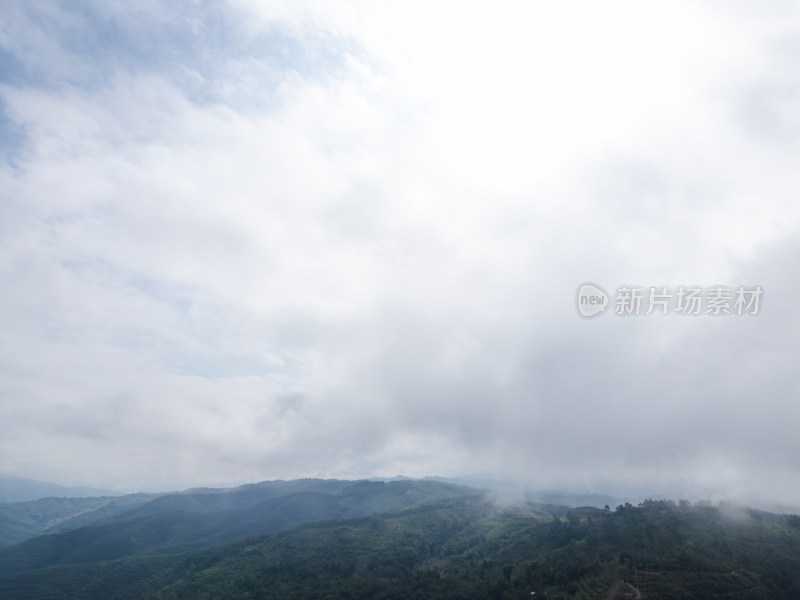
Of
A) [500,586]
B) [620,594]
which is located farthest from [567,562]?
[620,594]

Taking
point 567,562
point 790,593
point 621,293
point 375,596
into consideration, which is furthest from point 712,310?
point 375,596

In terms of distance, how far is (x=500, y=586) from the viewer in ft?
577

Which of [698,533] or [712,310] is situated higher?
[712,310]

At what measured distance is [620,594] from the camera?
474 ft

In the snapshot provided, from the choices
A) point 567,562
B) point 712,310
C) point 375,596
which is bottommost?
point 375,596

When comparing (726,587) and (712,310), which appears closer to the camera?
(712,310)

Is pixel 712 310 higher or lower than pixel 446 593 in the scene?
higher

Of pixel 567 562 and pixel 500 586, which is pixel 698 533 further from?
pixel 500 586

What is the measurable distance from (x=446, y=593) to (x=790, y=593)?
11479cm

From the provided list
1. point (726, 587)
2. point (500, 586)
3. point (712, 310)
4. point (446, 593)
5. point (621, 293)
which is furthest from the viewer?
point (446, 593)

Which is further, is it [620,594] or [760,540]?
[760,540]

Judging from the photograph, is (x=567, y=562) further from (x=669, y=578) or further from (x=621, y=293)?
(x=621, y=293)

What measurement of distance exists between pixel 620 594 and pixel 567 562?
4383 centimetres

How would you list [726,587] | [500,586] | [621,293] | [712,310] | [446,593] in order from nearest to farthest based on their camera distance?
1. [712,310]
2. [621,293]
3. [726,587]
4. [500,586]
5. [446,593]
